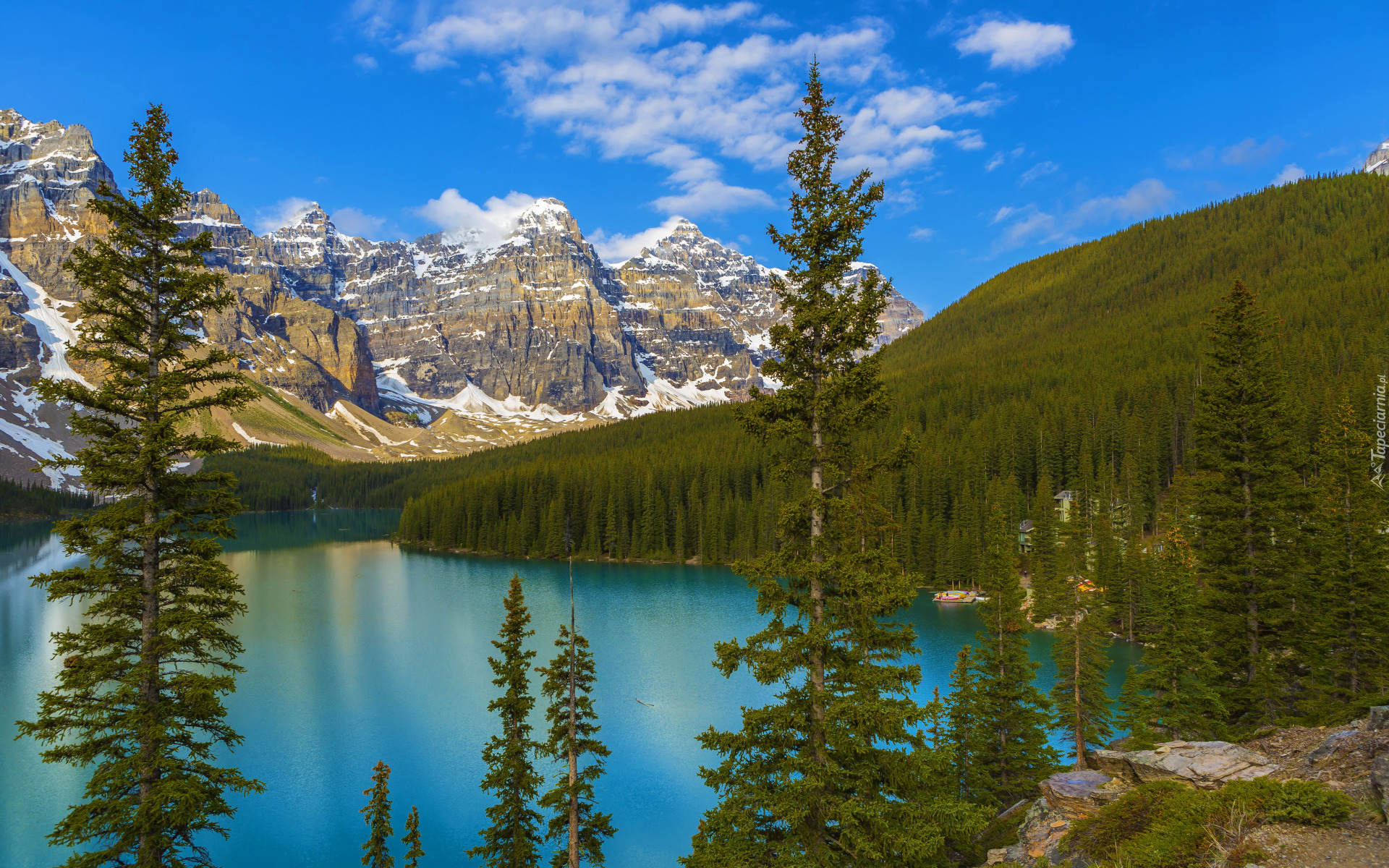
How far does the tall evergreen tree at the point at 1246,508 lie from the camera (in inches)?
826

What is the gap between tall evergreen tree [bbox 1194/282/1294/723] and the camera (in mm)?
20969

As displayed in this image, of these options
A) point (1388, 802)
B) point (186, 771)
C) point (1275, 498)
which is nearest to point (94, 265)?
point (186, 771)

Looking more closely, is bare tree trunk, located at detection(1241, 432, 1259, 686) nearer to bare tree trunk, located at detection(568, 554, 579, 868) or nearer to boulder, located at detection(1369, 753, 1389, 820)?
boulder, located at detection(1369, 753, 1389, 820)

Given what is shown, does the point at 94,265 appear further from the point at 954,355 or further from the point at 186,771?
the point at 954,355

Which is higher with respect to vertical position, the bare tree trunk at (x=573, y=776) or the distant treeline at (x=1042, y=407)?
the distant treeline at (x=1042, y=407)

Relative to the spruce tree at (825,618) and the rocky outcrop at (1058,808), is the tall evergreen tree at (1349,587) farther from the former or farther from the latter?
the spruce tree at (825,618)

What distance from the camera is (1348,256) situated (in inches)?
4631

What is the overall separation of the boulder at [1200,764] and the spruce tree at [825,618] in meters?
4.42

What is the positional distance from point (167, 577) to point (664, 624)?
48.0 meters

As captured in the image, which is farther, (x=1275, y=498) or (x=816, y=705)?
(x=1275, y=498)

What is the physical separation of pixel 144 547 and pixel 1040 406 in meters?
101

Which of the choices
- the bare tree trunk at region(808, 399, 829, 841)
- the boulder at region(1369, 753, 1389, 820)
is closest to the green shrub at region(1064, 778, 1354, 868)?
the boulder at region(1369, 753, 1389, 820)

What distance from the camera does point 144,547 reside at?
1299cm

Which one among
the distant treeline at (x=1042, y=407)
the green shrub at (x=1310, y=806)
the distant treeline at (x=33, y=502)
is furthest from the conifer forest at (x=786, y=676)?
the distant treeline at (x=33, y=502)
